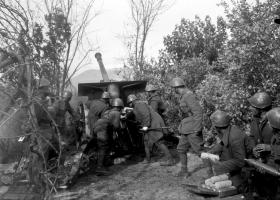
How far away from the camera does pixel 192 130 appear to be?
310 inches

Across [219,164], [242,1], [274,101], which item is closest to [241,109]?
[274,101]

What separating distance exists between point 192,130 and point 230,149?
1.80 meters

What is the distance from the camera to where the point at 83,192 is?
A: 7.47 meters

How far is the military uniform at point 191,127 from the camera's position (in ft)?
25.9

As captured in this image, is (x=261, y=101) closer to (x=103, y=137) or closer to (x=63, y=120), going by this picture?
(x=103, y=137)

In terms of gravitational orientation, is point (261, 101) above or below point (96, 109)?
below

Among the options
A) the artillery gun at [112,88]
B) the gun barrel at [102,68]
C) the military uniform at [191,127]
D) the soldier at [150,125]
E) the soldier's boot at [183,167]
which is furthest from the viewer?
the gun barrel at [102,68]

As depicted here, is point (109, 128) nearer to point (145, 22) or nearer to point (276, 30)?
point (276, 30)

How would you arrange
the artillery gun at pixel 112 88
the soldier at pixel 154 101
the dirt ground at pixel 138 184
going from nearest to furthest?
the dirt ground at pixel 138 184 → the soldier at pixel 154 101 → the artillery gun at pixel 112 88

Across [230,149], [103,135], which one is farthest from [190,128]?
[103,135]

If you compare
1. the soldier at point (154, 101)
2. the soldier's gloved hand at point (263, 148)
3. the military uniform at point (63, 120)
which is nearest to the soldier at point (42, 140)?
the military uniform at point (63, 120)

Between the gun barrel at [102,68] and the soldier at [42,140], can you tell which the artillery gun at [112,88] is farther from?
the soldier at [42,140]

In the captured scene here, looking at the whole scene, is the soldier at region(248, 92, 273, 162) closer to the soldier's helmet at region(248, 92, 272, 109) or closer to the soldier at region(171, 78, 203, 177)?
the soldier's helmet at region(248, 92, 272, 109)

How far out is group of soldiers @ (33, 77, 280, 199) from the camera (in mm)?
5270
